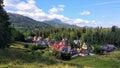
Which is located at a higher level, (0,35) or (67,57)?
(0,35)

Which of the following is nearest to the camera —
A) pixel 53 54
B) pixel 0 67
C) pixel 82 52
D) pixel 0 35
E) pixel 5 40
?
pixel 0 67

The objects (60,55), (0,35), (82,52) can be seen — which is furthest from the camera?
(82,52)

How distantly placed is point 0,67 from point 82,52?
13527cm

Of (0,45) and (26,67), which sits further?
(0,45)

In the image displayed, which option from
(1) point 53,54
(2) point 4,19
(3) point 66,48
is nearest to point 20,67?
(2) point 4,19

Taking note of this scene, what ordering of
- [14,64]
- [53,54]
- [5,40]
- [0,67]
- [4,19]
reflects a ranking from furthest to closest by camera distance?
[53,54] → [4,19] → [5,40] → [14,64] → [0,67]

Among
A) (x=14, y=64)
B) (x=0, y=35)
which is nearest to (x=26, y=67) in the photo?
(x=14, y=64)

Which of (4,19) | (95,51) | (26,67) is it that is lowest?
(95,51)

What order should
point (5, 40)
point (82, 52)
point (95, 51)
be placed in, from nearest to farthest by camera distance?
point (5, 40) → point (82, 52) → point (95, 51)

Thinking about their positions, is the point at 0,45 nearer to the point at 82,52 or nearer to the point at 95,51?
the point at 82,52

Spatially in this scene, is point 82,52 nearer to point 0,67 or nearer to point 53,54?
point 53,54

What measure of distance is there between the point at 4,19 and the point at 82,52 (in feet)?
366

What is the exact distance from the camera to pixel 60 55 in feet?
409

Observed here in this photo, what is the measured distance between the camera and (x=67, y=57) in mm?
129625
